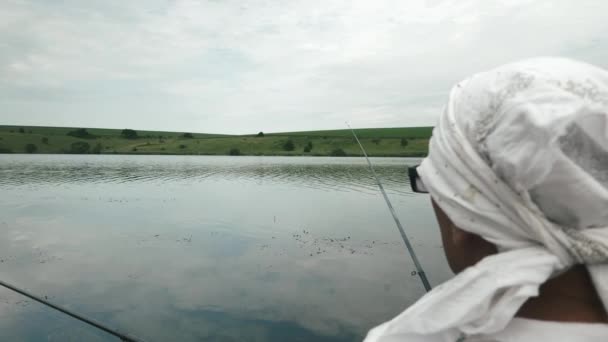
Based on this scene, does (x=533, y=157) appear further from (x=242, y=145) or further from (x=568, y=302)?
(x=242, y=145)

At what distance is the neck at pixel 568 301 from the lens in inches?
43.4

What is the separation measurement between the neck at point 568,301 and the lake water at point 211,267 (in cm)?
945

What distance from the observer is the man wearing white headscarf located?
109 cm

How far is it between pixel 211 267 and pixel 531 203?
571 inches

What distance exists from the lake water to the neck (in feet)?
31.0

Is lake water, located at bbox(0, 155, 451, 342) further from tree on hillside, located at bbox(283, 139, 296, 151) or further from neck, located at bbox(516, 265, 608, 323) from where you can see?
tree on hillside, located at bbox(283, 139, 296, 151)

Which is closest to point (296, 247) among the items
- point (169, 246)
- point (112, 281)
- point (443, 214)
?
point (169, 246)

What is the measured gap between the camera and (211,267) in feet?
47.8

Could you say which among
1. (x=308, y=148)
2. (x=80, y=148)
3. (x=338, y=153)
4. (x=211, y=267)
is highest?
(x=308, y=148)

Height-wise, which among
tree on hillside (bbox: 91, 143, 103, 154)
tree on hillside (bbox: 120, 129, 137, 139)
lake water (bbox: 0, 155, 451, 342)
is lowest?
lake water (bbox: 0, 155, 451, 342)

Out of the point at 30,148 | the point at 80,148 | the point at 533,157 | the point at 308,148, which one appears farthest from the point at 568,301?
the point at 30,148

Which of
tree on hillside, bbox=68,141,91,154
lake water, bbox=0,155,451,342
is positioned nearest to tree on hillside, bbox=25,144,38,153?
tree on hillside, bbox=68,141,91,154

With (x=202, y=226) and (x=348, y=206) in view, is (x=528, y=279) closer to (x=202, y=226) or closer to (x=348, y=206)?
(x=202, y=226)

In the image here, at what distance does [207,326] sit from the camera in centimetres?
1020
